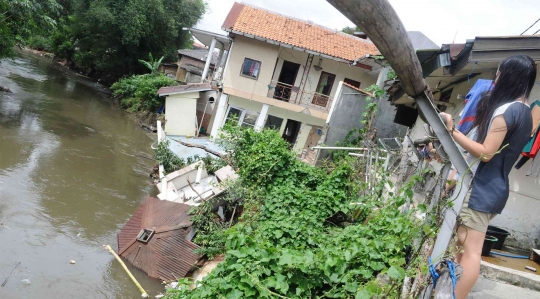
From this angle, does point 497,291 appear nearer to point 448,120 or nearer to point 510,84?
point 510,84

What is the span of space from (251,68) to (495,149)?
58.0 ft

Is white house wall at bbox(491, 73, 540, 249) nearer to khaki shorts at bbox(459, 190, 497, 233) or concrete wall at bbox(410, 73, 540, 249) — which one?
concrete wall at bbox(410, 73, 540, 249)

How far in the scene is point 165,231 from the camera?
8828 mm

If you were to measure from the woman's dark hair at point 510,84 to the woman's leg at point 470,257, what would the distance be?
0.62 metres

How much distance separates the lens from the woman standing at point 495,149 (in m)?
2.48

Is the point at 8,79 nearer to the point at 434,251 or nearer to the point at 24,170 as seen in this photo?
the point at 24,170

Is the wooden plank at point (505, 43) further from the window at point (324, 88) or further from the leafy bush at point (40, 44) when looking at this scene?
the leafy bush at point (40, 44)

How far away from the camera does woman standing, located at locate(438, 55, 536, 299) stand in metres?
2.48

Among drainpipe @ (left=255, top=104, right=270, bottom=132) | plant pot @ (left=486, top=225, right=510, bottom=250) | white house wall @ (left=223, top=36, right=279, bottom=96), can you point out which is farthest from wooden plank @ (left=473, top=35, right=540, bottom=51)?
white house wall @ (left=223, top=36, right=279, bottom=96)

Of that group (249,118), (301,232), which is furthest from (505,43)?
(249,118)

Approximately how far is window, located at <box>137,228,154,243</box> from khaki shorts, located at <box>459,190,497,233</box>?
735 cm

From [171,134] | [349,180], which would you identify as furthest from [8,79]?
[349,180]

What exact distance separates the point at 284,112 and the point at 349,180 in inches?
459

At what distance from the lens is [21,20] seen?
16.4 meters
